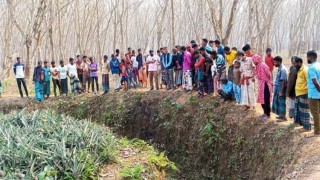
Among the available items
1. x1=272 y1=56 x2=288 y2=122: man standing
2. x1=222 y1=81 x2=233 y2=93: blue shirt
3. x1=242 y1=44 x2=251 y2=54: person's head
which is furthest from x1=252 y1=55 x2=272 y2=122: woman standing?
x1=222 y1=81 x2=233 y2=93: blue shirt

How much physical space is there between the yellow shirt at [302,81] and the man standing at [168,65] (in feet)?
17.1

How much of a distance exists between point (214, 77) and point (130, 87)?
14.4 ft

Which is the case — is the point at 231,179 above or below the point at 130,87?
below

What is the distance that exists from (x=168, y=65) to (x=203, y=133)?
3.09m

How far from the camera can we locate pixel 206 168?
28.2 feet

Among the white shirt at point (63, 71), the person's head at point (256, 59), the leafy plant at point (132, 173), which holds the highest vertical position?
the person's head at point (256, 59)

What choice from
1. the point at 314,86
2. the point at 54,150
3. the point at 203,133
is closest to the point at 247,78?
the point at 203,133

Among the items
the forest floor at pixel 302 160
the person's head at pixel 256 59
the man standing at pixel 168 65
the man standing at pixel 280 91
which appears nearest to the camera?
the forest floor at pixel 302 160

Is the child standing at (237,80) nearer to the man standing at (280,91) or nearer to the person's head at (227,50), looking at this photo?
the person's head at (227,50)

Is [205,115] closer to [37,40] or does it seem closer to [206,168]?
[206,168]

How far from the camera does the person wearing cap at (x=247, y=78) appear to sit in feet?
25.8

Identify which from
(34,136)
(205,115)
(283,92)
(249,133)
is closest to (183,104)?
(205,115)

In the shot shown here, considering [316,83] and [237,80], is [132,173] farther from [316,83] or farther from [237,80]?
[237,80]

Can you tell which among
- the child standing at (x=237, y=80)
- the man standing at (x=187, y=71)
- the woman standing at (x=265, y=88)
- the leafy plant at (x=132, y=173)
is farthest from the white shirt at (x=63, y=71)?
the leafy plant at (x=132, y=173)
